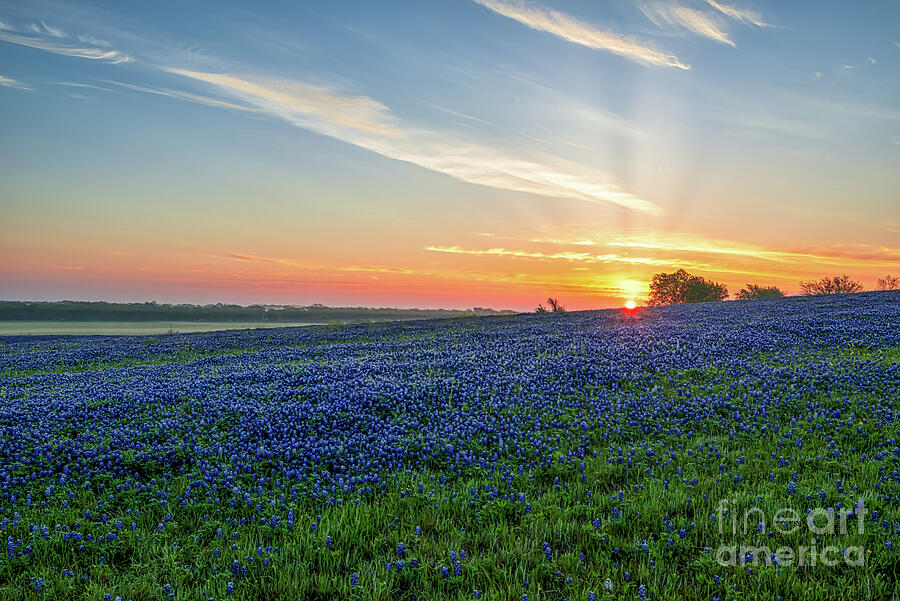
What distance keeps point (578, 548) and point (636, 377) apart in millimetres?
7230

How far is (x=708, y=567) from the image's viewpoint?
4.57m

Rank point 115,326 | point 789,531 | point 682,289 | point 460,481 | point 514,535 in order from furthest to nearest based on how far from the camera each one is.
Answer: point 682,289, point 115,326, point 460,481, point 514,535, point 789,531

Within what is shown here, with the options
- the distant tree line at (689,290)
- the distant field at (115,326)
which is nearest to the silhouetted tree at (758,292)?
the distant tree line at (689,290)

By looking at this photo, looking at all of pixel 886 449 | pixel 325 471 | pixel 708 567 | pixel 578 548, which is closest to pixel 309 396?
pixel 325 471

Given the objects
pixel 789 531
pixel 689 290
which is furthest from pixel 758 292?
pixel 789 531

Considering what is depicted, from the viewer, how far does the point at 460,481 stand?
667 cm

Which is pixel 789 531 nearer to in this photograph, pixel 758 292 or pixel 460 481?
pixel 460 481

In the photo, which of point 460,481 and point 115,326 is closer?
point 460,481

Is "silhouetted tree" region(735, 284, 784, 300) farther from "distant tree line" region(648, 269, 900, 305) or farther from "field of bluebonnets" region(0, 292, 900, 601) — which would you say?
"field of bluebonnets" region(0, 292, 900, 601)

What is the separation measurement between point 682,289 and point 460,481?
72.8m

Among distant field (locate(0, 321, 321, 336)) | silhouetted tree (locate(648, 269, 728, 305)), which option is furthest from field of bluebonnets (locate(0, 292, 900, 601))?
silhouetted tree (locate(648, 269, 728, 305))

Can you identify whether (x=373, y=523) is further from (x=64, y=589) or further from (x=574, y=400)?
(x=574, y=400)

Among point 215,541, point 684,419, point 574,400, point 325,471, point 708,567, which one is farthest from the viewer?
point 574,400

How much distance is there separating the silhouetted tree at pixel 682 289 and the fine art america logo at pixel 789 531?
68752 mm
